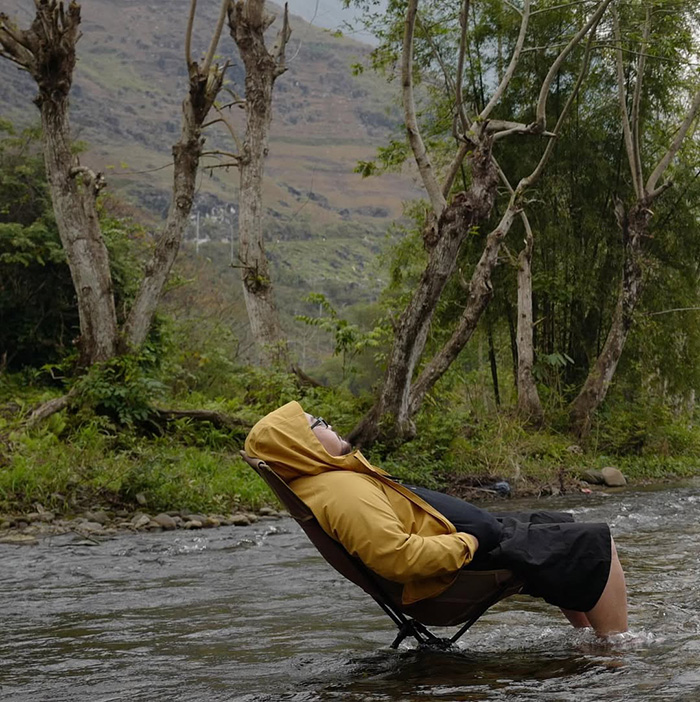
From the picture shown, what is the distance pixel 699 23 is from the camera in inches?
685

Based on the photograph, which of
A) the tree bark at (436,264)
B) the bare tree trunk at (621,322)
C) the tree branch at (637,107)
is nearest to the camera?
the tree bark at (436,264)

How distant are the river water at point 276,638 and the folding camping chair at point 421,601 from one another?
22 cm

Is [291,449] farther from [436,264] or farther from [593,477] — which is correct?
[593,477]

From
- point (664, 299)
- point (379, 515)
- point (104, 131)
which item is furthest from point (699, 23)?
point (104, 131)

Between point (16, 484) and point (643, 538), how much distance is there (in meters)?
6.01

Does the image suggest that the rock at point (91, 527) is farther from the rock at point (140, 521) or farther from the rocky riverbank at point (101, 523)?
the rock at point (140, 521)

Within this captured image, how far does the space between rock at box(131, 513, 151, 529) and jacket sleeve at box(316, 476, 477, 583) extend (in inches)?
223

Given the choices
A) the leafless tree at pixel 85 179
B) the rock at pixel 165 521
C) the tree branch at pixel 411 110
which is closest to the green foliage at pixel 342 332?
the leafless tree at pixel 85 179

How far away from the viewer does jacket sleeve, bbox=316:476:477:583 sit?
136 inches

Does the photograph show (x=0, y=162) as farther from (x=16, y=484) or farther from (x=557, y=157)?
(x=557, y=157)

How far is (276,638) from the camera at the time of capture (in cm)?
461

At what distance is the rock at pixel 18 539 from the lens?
25.5 ft

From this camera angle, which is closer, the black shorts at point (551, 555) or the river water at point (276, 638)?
the river water at point (276, 638)

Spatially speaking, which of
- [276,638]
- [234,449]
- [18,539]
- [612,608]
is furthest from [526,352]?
[612,608]
